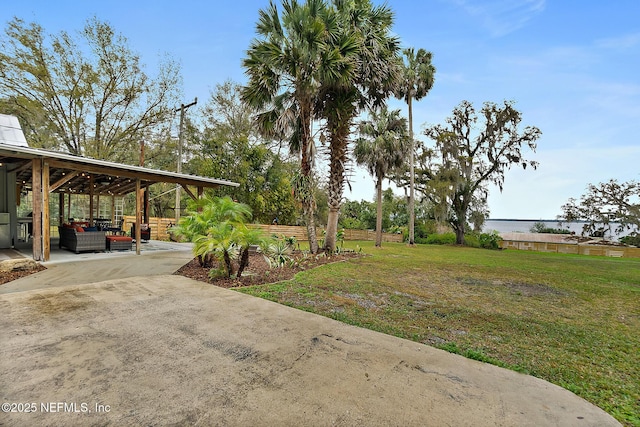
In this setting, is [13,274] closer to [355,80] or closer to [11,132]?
[11,132]

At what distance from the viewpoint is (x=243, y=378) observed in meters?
2.32

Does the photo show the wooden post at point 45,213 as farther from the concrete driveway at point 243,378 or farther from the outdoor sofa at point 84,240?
the concrete driveway at point 243,378

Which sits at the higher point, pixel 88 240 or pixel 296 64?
pixel 296 64

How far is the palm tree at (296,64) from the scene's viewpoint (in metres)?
8.48

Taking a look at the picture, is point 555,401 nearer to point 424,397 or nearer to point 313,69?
point 424,397

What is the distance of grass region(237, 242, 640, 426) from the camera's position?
8.58 feet

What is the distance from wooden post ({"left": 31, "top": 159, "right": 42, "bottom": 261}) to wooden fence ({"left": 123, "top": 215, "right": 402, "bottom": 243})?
558cm

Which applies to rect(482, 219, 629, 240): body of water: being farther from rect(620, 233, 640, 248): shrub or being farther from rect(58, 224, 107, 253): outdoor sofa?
rect(58, 224, 107, 253): outdoor sofa

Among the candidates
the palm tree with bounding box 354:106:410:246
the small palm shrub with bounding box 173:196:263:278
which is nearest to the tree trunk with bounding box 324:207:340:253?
the palm tree with bounding box 354:106:410:246

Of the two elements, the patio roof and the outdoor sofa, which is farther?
the outdoor sofa

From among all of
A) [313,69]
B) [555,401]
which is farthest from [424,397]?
[313,69]

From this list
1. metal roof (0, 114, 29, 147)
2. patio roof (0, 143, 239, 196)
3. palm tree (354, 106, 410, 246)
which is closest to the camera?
patio roof (0, 143, 239, 196)

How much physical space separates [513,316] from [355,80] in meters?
8.31

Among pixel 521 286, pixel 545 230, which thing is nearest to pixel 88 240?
pixel 521 286
